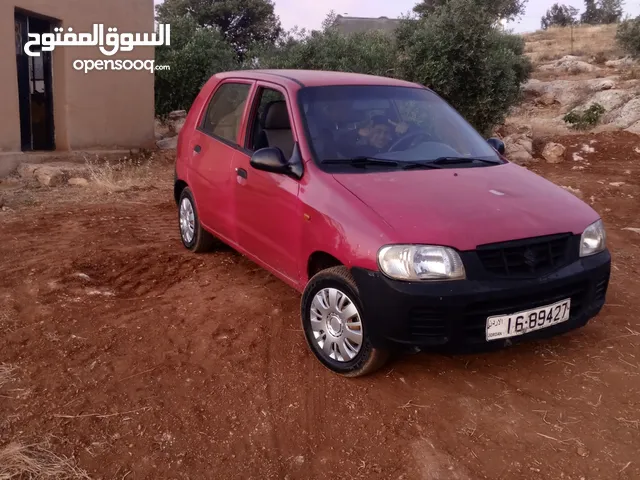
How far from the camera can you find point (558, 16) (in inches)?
2057

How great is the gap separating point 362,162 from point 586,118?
544 inches

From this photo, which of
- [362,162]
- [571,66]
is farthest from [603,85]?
[362,162]

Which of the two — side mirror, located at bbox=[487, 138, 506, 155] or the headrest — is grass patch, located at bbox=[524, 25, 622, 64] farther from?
the headrest

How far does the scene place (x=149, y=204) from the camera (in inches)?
332

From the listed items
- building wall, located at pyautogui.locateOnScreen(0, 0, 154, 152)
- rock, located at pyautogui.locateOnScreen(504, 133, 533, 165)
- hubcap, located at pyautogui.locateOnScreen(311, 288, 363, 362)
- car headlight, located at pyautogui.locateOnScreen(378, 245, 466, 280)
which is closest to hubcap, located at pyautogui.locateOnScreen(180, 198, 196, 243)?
hubcap, located at pyautogui.locateOnScreen(311, 288, 363, 362)

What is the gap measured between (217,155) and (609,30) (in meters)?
37.8

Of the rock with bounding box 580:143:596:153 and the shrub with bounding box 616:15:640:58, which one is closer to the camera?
the rock with bounding box 580:143:596:153

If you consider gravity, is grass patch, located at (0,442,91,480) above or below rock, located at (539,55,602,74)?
below

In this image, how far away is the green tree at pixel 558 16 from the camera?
51.3 metres

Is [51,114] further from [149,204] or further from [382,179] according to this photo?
[382,179]

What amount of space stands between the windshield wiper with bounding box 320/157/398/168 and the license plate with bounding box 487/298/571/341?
127 cm

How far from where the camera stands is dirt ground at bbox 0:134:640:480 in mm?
2928

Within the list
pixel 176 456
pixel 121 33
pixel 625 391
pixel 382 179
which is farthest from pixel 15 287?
pixel 121 33

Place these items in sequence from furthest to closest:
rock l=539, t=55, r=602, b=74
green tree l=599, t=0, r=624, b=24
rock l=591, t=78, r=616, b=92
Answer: green tree l=599, t=0, r=624, b=24 → rock l=539, t=55, r=602, b=74 → rock l=591, t=78, r=616, b=92
